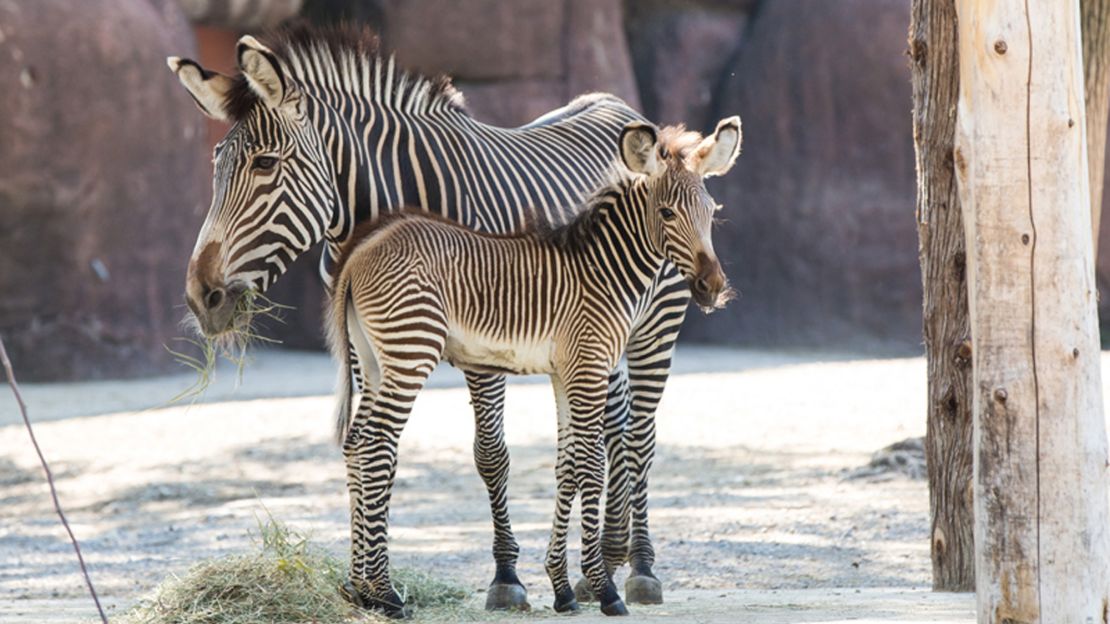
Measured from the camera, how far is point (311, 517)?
8.99 metres

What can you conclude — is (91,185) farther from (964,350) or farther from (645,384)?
(964,350)

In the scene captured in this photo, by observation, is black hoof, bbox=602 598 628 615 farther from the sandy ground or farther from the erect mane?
the erect mane

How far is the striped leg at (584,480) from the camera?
554cm

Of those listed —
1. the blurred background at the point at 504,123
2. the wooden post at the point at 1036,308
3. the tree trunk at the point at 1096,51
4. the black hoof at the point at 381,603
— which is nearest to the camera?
the wooden post at the point at 1036,308

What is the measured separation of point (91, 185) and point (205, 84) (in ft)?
30.3

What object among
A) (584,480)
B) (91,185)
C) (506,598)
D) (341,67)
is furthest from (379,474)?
(91,185)

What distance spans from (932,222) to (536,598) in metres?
2.37

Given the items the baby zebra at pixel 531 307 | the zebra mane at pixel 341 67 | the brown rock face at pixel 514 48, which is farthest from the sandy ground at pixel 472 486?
the brown rock face at pixel 514 48

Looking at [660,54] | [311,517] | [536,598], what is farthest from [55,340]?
[536,598]

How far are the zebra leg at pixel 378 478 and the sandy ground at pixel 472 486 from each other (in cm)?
104

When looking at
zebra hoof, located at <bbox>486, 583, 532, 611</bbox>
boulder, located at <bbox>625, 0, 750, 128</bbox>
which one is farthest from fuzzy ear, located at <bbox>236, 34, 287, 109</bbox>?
boulder, located at <bbox>625, 0, 750, 128</bbox>

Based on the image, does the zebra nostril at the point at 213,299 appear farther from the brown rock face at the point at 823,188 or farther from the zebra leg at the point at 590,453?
the brown rock face at the point at 823,188

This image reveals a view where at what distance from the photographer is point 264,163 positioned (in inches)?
220

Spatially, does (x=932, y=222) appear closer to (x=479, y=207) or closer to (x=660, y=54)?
(x=479, y=207)
